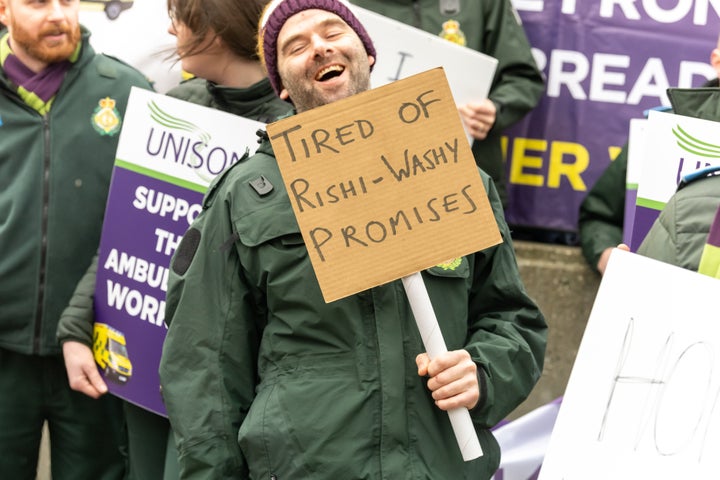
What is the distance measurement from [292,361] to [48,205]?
5.22ft

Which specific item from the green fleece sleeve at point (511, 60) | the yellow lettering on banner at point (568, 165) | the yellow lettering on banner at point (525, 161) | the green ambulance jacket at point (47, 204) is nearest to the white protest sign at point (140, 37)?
the green ambulance jacket at point (47, 204)

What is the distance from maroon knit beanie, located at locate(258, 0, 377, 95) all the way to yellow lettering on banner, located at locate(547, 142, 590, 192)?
218 cm

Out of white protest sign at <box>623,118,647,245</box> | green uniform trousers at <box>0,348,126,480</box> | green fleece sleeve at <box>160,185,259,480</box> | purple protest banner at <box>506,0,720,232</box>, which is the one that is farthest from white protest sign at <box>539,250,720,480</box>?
purple protest banner at <box>506,0,720,232</box>

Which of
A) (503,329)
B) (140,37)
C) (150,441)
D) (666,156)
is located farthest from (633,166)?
(140,37)

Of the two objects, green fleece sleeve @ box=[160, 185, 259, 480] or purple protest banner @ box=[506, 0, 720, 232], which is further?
purple protest banner @ box=[506, 0, 720, 232]

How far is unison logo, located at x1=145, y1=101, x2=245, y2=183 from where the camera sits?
375 cm

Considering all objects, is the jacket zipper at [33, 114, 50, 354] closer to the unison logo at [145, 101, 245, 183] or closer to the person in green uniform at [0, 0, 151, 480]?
the person in green uniform at [0, 0, 151, 480]

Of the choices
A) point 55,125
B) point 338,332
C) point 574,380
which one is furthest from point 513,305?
point 55,125

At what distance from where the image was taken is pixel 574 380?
2.41 m

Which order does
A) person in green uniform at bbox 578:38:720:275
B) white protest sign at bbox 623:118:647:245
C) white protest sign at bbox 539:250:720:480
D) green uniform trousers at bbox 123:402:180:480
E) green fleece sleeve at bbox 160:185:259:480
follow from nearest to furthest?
white protest sign at bbox 539:250:720:480 → green fleece sleeve at bbox 160:185:259:480 → white protest sign at bbox 623:118:647:245 → green uniform trousers at bbox 123:402:180:480 → person in green uniform at bbox 578:38:720:275

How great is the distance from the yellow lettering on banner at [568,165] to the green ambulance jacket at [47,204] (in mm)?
1858

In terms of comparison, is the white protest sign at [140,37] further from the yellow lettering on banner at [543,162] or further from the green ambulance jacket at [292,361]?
the green ambulance jacket at [292,361]

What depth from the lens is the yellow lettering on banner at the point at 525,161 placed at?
5.30 meters

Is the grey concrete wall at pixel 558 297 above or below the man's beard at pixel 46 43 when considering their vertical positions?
below
